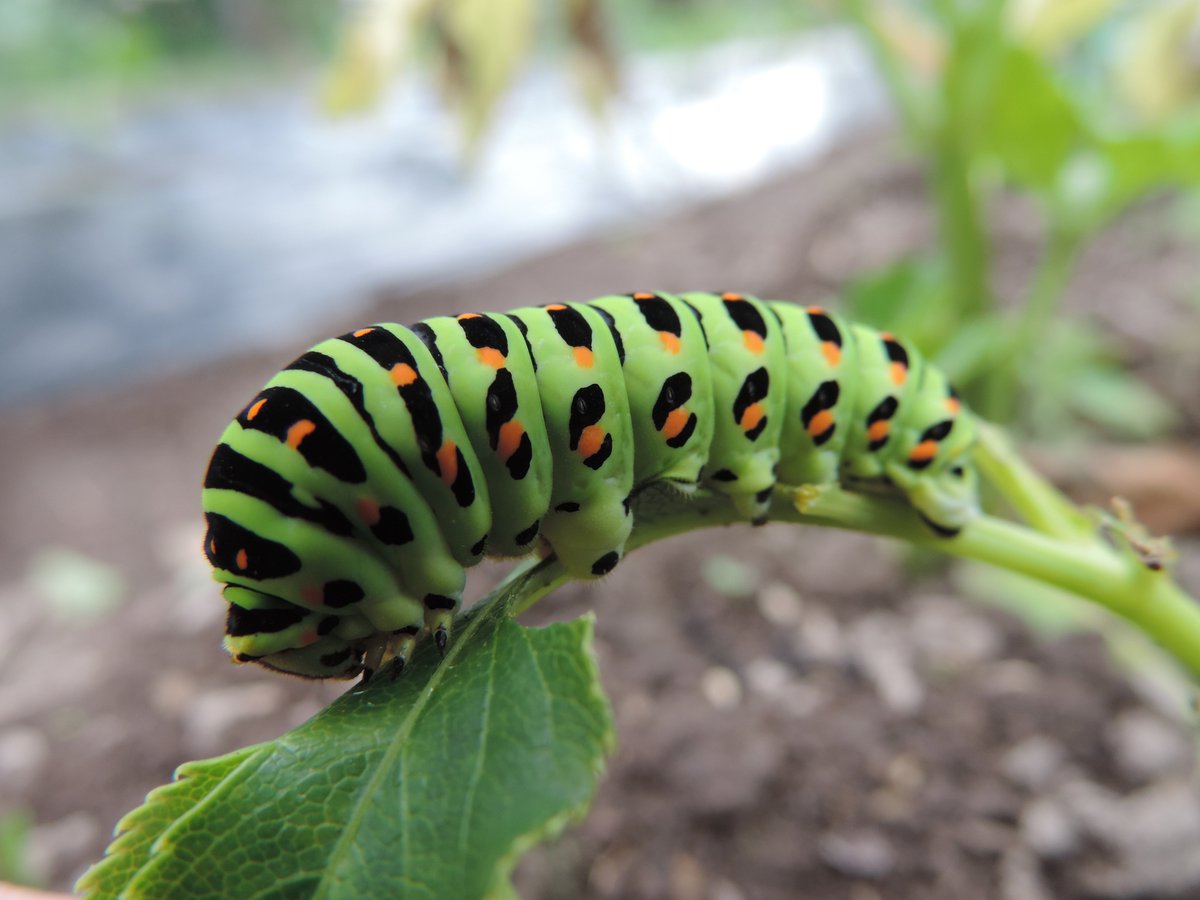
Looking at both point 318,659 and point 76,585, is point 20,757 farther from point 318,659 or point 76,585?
point 318,659

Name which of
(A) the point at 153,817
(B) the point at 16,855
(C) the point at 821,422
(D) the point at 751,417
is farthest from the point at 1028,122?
(B) the point at 16,855

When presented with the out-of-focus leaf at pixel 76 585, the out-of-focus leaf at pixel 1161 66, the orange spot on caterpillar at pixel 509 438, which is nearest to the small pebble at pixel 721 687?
the orange spot on caterpillar at pixel 509 438

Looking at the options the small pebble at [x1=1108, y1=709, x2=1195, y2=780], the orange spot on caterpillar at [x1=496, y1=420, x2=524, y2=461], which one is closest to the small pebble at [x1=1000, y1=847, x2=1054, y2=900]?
the small pebble at [x1=1108, y1=709, x2=1195, y2=780]

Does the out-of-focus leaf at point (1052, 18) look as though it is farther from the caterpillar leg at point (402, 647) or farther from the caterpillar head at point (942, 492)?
the caterpillar leg at point (402, 647)

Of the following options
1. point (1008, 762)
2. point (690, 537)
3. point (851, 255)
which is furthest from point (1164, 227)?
point (1008, 762)

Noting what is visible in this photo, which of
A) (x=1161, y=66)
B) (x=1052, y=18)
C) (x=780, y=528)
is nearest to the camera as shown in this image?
(x=1052, y=18)

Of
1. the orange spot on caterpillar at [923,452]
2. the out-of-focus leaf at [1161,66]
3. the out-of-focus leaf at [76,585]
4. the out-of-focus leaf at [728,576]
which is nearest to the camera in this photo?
the orange spot on caterpillar at [923,452]
